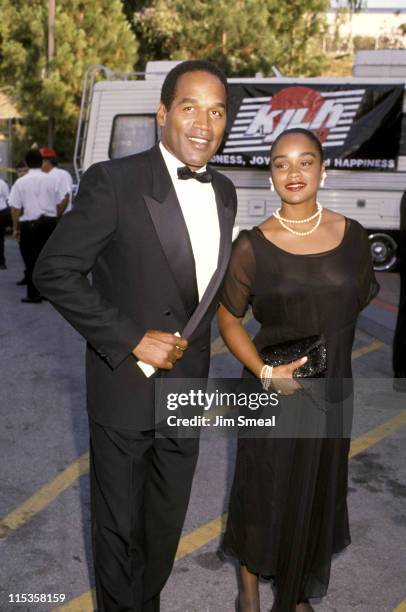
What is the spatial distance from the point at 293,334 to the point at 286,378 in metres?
0.18

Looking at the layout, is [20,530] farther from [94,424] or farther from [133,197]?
[133,197]

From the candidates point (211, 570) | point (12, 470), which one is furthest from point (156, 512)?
point (12, 470)

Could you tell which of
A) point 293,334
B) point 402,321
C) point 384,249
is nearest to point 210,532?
point 293,334

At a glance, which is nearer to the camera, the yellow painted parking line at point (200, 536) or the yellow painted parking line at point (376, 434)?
the yellow painted parking line at point (200, 536)

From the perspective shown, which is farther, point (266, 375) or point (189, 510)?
point (189, 510)

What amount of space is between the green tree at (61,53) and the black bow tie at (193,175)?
829 inches

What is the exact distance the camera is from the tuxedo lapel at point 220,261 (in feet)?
8.64

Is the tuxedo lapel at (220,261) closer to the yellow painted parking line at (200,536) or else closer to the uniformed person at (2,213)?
the yellow painted parking line at (200,536)

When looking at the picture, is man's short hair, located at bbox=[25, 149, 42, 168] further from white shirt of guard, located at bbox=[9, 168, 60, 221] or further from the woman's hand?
the woman's hand

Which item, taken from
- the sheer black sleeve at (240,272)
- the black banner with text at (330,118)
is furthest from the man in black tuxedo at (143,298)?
the black banner with text at (330,118)

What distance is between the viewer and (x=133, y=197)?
2502 mm

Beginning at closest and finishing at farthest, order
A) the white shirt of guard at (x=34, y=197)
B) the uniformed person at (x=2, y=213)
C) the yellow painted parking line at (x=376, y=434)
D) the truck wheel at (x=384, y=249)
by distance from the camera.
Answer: the yellow painted parking line at (x=376, y=434) < the white shirt of guard at (x=34, y=197) < the truck wheel at (x=384, y=249) < the uniformed person at (x=2, y=213)

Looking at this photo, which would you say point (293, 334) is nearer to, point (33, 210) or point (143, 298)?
point (143, 298)

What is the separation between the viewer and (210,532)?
3998mm
